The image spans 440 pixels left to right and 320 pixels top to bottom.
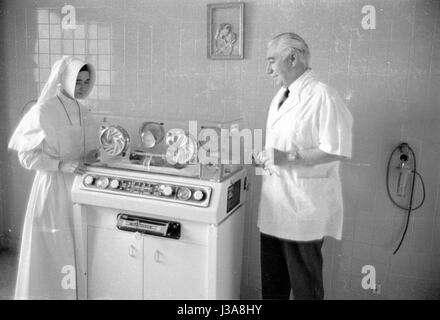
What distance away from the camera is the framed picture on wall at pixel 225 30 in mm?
2142

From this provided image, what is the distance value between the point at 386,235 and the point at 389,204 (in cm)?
15

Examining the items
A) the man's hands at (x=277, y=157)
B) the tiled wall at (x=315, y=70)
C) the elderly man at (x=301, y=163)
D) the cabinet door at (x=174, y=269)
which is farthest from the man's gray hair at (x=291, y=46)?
the cabinet door at (x=174, y=269)

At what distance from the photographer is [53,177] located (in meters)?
2.04

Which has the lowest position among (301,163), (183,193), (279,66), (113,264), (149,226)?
(113,264)

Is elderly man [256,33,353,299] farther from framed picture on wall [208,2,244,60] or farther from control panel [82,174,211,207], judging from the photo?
framed picture on wall [208,2,244,60]

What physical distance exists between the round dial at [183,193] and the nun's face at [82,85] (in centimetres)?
75

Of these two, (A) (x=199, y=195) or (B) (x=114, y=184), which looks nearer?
(A) (x=199, y=195)

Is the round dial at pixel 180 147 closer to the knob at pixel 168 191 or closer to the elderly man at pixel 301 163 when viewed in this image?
the knob at pixel 168 191

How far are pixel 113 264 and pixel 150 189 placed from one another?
18.0 inches

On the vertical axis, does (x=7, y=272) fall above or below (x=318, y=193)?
below

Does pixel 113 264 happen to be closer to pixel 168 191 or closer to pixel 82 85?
pixel 168 191

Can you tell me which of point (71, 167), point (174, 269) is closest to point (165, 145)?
point (71, 167)

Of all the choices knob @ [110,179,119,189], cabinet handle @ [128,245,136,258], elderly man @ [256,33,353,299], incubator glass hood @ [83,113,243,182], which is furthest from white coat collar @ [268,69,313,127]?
cabinet handle @ [128,245,136,258]

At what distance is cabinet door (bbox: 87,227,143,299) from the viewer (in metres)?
1.97
